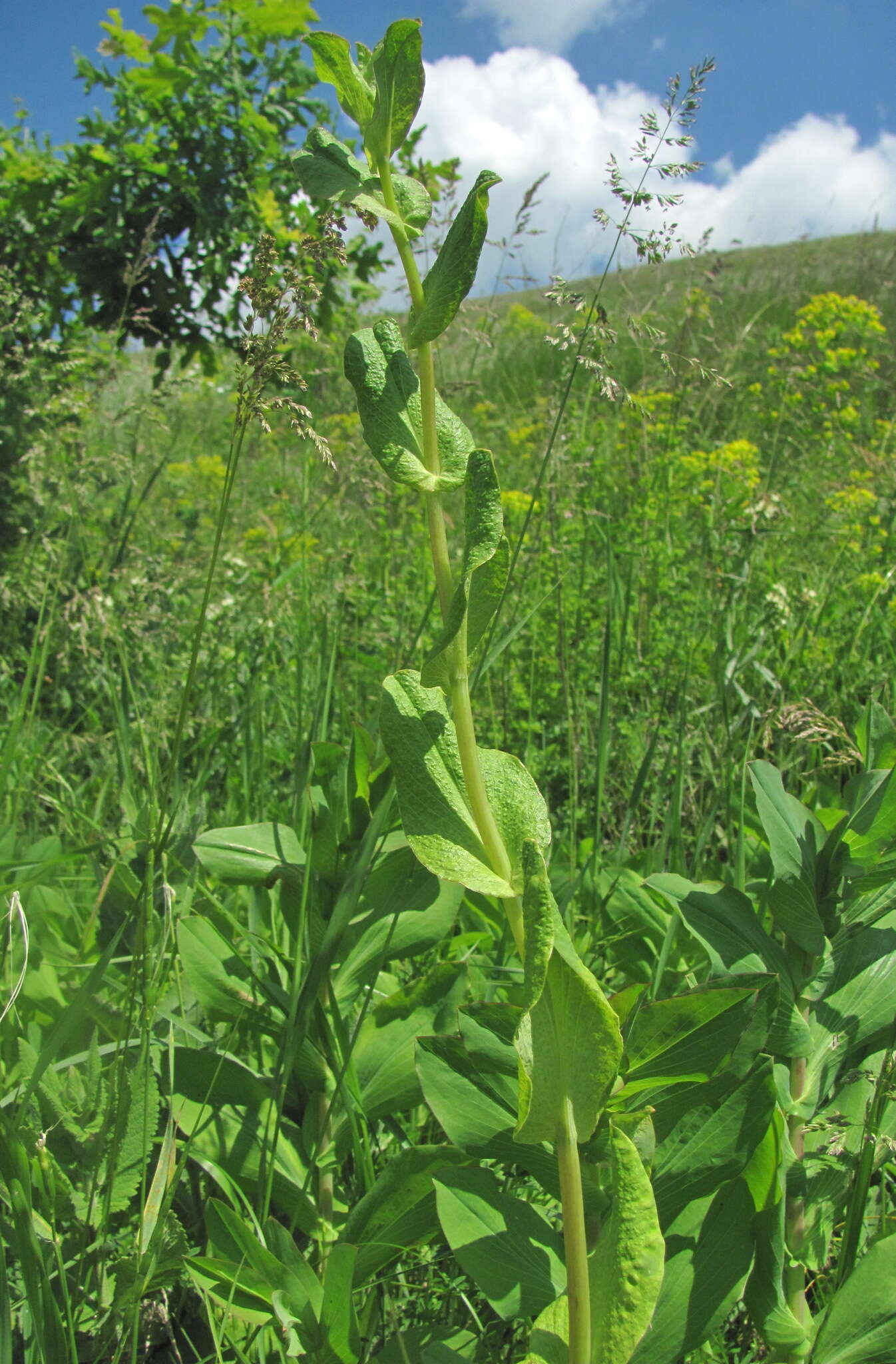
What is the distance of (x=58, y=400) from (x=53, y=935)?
6.57ft

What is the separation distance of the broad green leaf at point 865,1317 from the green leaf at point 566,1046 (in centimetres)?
31

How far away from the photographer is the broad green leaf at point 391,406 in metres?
0.70

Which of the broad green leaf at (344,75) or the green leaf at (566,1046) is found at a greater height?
the broad green leaf at (344,75)

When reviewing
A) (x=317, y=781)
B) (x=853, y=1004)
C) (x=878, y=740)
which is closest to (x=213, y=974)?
(x=317, y=781)

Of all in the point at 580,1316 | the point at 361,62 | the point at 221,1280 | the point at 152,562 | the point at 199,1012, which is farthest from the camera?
the point at 152,562

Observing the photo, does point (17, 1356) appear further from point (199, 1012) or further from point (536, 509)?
point (536, 509)

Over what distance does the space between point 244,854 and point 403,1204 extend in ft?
1.35

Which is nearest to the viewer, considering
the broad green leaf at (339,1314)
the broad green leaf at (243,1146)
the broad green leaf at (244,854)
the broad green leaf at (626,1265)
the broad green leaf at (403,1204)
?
the broad green leaf at (626,1265)

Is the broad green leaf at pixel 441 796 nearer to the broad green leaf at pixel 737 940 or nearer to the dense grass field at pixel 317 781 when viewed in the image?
the dense grass field at pixel 317 781

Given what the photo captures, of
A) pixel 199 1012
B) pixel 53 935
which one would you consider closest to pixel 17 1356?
pixel 199 1012

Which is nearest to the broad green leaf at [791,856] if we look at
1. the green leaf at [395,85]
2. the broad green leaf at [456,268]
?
the broad green leaf at [456,268]

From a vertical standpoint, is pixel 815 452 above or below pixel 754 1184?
above

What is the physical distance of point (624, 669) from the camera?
2797 millimetres

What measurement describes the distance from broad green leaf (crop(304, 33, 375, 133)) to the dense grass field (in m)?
0.29
